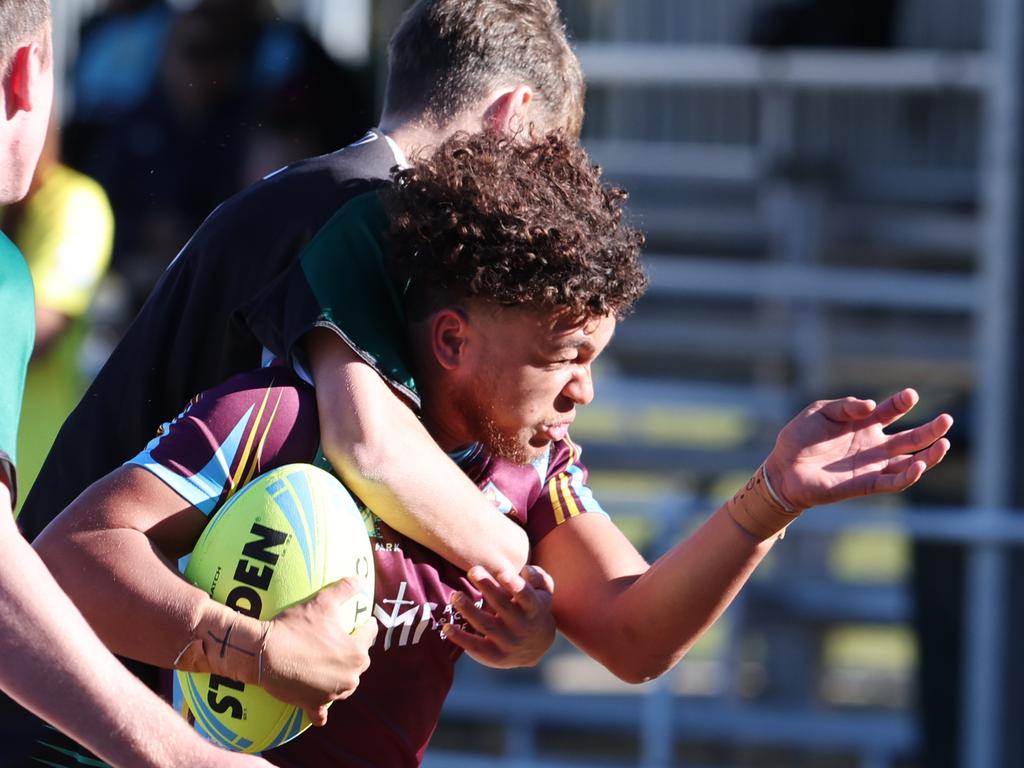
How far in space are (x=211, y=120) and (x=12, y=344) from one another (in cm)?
426

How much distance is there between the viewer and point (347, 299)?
7.60 ft

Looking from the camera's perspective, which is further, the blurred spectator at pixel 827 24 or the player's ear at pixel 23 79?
the blurred spectator at pixel 827 24

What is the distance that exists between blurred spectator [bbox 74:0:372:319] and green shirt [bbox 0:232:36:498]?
314 centimetres

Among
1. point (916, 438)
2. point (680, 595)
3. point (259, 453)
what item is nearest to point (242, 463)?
point (259, 453)

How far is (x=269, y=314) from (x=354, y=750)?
26.1 inches

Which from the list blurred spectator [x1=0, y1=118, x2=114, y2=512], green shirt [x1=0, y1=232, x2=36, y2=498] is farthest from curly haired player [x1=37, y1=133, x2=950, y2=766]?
blurred spectator [x1=0, y1=118, x2=114, y2=512]

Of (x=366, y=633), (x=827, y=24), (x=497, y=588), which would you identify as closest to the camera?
(x=366, y=633)

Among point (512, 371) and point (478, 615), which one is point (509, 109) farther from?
point (478, 615)

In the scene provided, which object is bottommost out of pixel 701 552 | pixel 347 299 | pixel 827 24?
pixel 701 552

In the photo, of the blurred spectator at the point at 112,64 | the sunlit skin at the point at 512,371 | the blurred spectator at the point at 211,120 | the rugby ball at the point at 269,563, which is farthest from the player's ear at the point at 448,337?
the blurred spectator at the point at 112,64

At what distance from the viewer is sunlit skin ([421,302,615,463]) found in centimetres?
235

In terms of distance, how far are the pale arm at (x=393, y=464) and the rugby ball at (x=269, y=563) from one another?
0.18ft

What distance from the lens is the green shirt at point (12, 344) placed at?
1.95 m

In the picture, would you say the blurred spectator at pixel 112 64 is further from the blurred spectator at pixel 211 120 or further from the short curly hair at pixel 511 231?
the short curly hair at pixel 511 231
